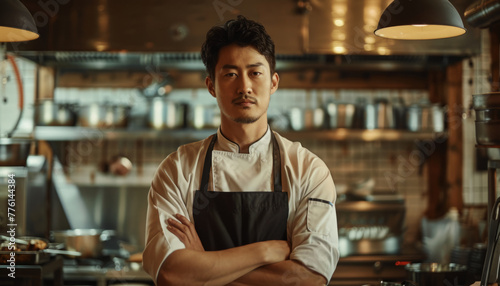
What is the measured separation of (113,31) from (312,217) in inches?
112

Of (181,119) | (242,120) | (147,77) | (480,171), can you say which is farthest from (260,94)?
(480,171)

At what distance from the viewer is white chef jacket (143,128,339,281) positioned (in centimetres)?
193

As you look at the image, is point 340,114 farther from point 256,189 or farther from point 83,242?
point 256,189

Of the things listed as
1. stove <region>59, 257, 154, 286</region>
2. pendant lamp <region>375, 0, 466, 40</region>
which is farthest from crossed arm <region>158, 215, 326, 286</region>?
stove <region>59, 257, 154, 286</region>

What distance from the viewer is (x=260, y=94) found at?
201cm

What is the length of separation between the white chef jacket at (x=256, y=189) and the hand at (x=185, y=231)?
2 cm

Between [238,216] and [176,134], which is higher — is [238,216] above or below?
below

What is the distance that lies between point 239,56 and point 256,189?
504mm

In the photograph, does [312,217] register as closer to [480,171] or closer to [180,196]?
[180,196]

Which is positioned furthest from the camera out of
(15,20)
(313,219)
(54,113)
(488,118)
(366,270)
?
(54,113)

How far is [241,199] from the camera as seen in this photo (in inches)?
80.6

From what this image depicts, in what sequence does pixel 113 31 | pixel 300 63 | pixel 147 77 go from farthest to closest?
pixel 147 77
pixel 300 63
pixel 113 31

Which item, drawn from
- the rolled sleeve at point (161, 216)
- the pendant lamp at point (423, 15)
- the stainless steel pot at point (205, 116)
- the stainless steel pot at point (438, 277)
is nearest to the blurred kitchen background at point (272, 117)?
the stainless steel pot at point (205, 116)

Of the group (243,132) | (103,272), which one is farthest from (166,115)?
(243,132)
